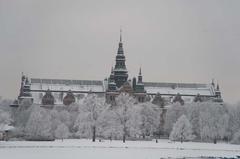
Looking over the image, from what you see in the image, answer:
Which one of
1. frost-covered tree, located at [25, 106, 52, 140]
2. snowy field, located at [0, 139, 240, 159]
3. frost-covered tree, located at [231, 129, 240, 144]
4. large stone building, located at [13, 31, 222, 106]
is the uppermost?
large stone building, located at [13, 31, 222, 106]

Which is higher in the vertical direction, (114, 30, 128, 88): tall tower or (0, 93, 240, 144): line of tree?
(114, 30, 128, 88): tall tower

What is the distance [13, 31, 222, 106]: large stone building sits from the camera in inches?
6196

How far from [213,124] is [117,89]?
4593 cm

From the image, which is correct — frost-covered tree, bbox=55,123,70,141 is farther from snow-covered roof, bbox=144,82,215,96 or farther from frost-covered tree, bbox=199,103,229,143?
snow-covered roof, bbox=144,82,215,96

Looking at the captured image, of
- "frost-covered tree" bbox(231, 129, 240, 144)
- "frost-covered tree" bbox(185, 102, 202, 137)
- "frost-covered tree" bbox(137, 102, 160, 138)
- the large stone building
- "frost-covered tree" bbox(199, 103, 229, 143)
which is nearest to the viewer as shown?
"frost-covered tree" bbox(231, 129, 240, 144)

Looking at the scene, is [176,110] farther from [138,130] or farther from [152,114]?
[138,130]

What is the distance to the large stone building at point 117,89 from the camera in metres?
157

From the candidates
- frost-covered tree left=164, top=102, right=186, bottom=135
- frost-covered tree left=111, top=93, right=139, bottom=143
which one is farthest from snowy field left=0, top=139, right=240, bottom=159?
frost-covered tree left=164, top=102, right=186, bottom=135

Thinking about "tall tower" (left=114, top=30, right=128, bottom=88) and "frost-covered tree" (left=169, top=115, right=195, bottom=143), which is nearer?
"frost-covered tree" (left=169, top=115, right=195, bottom=143)

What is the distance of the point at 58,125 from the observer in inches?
4397

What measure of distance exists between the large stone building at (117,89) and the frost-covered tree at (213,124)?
40.1m

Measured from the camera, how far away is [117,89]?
512 feet

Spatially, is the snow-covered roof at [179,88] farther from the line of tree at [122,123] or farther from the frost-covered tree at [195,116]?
the frost-covered tree at [195,116]

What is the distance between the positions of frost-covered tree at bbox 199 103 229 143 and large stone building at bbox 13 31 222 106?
132 feet
